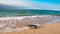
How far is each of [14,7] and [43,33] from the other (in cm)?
264

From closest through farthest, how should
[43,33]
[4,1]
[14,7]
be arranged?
1. [43,33]
2. [4,1]
3. [14,7]

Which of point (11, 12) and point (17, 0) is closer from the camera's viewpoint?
point (17, 0)

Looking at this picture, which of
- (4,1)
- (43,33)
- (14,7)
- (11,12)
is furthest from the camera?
(11,12)

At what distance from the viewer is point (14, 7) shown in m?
4.30

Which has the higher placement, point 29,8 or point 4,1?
point 4,1

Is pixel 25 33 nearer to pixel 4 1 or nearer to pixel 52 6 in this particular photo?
pixel 4 1

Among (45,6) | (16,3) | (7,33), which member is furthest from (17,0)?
(7,33)

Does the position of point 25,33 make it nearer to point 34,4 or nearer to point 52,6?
point 34,4

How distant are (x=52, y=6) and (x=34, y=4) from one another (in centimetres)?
76

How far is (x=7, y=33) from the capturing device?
1.87 metres

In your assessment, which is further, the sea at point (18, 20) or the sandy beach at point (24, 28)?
the sea at point (18, 20)

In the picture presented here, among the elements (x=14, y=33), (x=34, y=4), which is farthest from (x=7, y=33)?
(x=34, y=4)

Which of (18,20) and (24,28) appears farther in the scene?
(18,20)

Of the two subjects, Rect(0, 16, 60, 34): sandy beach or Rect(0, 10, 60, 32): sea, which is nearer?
Rect(0, 16, 60, 34): sandy beach
